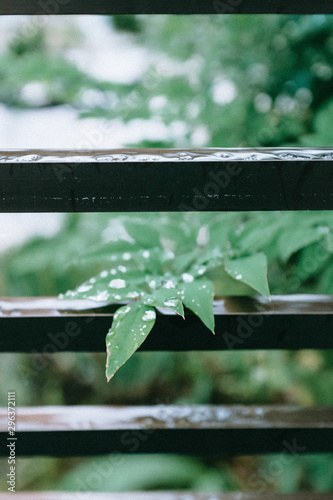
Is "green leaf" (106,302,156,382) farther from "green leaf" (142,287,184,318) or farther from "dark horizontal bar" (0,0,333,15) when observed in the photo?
"dark horizontal bar" (0,0,333,15)

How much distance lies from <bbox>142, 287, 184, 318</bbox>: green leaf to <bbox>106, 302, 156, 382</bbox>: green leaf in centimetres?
2

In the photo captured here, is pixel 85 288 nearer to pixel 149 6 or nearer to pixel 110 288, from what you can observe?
pixel 110 288

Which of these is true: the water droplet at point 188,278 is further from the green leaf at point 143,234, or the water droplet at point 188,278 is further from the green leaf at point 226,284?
the green leaf at point 226,284

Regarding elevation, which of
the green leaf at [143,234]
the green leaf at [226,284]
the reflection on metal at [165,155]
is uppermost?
the reflection on metal at [165,155]

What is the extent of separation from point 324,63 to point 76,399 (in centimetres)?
122

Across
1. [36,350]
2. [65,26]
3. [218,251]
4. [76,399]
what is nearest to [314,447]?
[218,251]

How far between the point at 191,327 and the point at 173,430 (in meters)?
0.16

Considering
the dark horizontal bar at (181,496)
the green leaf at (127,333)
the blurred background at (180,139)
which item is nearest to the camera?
the green leaf at (127,333)

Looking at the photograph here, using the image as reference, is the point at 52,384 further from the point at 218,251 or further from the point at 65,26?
the point at 65,26

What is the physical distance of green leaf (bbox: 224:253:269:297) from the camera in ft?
1.39

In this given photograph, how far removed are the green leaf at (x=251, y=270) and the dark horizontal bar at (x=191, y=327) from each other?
5 centimetres

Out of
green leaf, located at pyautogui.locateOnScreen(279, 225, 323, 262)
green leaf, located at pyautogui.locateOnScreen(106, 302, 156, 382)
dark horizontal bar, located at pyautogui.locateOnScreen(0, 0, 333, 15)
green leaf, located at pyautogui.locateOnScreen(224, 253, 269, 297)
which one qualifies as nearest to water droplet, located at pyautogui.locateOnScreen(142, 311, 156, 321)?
green leaf, located at pyautogui.locateOnScreen(106, 302, 156, 382)

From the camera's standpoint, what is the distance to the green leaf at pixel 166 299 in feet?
1.29

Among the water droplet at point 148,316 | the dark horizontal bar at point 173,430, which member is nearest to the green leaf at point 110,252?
the water droplet at point 148,316
